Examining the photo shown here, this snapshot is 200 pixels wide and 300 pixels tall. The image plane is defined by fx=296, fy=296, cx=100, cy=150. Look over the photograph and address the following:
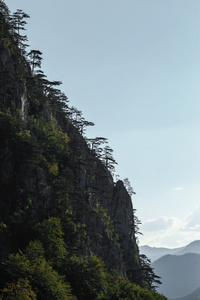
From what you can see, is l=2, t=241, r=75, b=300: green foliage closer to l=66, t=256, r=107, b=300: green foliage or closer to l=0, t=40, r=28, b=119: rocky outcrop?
l=66, t=256, r=107, b=300: green foliage

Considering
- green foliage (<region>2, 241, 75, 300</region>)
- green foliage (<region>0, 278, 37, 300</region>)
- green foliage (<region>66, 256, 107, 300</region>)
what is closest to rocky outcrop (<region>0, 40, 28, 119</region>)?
green foliage (<region>2, 241, 75, 300</region>)

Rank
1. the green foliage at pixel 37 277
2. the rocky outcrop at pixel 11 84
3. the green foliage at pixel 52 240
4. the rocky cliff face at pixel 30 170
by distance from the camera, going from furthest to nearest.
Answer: the rocky outcrop at pixel 11 84
the rocky cliff face at pixel 30 170
the green foliage at pixel 52 240
the green foliage at pixel 37 277

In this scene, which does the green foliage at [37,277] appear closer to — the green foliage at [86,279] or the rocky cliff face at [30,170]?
the green foliage at [86,279]

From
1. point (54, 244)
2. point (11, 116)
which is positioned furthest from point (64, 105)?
point (54, 244)

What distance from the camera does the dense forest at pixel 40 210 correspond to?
41438 millimetres

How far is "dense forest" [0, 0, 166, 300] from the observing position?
1631 inches

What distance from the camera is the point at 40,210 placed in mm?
60531

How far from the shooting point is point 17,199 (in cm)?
5762

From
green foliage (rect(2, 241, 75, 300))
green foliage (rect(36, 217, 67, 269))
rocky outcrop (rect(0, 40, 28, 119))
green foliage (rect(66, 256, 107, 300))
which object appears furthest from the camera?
rocky outcrop (rect(0, 40, 28, 119))

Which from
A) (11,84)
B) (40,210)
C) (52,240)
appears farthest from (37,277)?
(11,84)

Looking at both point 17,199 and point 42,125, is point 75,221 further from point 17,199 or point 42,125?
point 42,125

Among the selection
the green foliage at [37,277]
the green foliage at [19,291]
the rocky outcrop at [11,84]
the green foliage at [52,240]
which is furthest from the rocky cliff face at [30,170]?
the green foliage at [19,291]

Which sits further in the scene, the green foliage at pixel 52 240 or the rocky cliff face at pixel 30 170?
the rocky cliff face at pixel 30 170

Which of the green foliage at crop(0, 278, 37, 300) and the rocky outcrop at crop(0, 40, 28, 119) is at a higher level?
the rocky outcrop at crop(0, 40, 28, 119)
